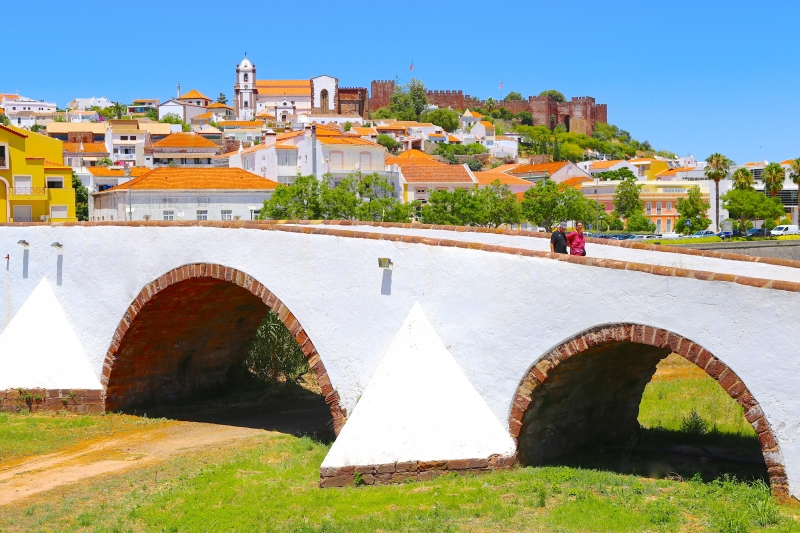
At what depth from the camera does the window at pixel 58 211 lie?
29.5 m

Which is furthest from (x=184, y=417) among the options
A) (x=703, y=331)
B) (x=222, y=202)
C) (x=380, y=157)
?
(x=380, y=157)

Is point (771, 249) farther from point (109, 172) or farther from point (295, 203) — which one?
point (109, 172)

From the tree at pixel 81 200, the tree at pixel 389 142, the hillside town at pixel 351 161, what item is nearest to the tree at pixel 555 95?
the hillside town at pixel 351 161

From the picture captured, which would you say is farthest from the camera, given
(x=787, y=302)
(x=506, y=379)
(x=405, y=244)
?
(x=405, y=244)

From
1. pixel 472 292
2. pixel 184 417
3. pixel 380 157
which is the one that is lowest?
pixel 184 417

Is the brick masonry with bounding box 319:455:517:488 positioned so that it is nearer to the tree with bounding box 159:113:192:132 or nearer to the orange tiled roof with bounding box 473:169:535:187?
the orange tiled roof with bounding box 473:169:535:187

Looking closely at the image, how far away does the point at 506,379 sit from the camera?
12031 millimetres

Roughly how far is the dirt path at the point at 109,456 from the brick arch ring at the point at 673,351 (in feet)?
19.2

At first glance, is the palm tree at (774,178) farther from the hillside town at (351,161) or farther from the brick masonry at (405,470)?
the brick masonry at (405,470)

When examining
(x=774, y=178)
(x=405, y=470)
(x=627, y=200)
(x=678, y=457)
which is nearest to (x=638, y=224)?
(x=627, y=200)

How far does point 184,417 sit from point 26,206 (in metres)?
13.4

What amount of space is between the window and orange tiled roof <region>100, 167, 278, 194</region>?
11.1 metres

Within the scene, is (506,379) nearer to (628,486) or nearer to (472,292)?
(472,292)

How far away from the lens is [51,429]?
16328mm
